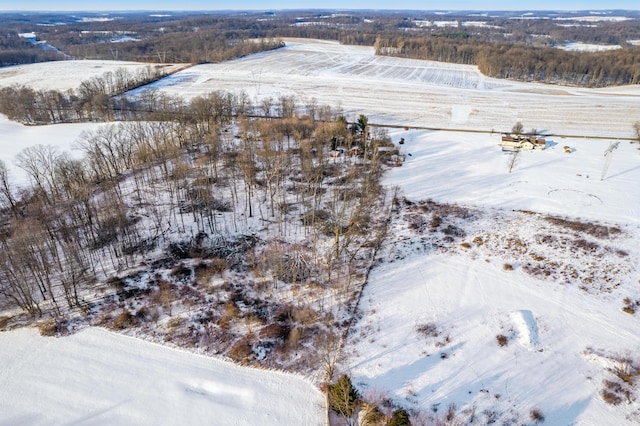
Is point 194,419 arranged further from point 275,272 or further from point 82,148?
point 82,148

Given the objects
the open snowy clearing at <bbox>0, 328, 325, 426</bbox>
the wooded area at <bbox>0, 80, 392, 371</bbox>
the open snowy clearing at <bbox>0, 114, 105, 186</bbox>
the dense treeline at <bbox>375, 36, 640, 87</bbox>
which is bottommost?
the open snowy clearing at <bbox>0, 328, 325, 426</bbox>

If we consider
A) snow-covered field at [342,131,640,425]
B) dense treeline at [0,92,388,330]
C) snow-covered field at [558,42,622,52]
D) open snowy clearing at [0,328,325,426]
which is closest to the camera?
open snowy clearing at [0,328,325,426]

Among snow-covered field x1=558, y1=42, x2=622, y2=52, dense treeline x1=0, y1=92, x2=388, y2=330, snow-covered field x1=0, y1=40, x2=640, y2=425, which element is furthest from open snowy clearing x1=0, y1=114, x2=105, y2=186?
snow-covered field x1=558, y1=42, x2=622, y2=52

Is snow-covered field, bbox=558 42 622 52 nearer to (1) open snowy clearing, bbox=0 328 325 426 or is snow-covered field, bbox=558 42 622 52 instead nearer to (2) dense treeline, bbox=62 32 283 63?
(2) dense treeline, bbox=62 32 283 63

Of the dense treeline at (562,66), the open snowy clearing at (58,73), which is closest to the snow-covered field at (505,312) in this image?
the dense treeline at (562,66)

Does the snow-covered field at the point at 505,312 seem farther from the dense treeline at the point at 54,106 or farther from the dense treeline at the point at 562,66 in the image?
the dense treeline at the point at 562,66

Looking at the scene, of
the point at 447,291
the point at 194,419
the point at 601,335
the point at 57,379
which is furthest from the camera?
the point at 447,291

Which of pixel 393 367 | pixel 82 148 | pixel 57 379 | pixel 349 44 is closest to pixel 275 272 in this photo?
pixel 393 367
